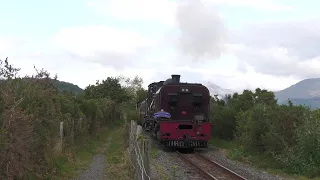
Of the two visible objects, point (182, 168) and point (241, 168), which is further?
point (241, 168)

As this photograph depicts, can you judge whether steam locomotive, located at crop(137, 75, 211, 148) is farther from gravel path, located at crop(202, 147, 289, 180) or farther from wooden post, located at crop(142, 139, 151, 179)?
wooden post, located at crop(142, 139, 151, 179)

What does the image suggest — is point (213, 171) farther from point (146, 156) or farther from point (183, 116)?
point (183, 116)

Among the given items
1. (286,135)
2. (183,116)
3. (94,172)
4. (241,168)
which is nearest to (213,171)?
(241,168)

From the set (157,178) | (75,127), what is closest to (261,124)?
(157,178)

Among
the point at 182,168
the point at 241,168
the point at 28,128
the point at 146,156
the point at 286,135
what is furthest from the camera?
the point at 286,135

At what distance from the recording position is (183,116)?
21.2 metres

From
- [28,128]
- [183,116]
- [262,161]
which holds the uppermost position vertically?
[183,116]

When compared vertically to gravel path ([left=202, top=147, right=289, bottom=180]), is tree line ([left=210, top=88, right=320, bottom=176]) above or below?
above

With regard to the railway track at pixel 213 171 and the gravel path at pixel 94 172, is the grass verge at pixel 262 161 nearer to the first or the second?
the railway track at pixel 213 171

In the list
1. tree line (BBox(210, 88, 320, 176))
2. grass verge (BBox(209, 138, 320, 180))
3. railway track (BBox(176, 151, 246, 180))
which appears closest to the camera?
railway track (BBox(176, 151, 246, 180))

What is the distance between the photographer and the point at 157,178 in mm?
12094

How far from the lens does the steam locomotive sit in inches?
787

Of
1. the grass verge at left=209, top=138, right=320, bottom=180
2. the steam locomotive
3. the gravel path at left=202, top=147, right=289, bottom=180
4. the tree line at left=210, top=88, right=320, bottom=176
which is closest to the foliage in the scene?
the steam locomotive

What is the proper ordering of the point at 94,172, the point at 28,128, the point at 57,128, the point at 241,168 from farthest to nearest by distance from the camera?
1. the point at 241,168
2. the point at 57,128
3. the point at 94,172
4. the point at 28,128
